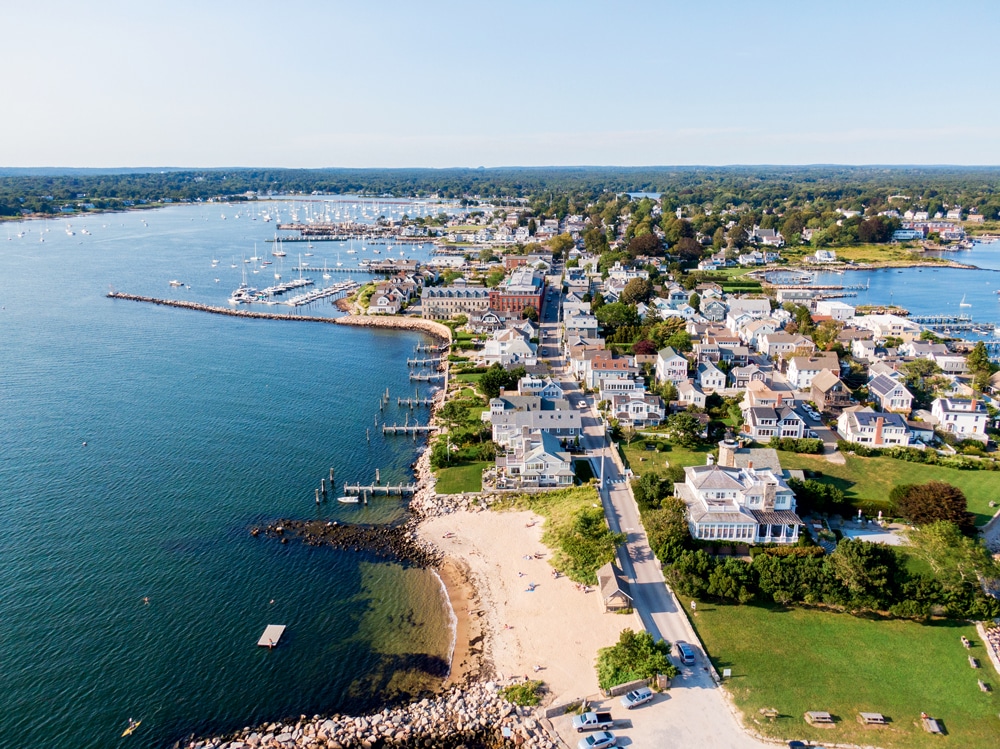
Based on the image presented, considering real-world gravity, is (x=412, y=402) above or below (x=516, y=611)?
below

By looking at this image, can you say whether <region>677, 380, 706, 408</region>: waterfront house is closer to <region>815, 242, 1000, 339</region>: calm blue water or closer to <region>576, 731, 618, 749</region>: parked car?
<region>576, 731, 618, 749</region>: parked car

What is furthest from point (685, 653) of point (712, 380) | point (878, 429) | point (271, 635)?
point (712, 380)

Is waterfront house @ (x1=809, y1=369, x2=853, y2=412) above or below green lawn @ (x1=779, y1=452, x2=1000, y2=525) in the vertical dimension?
above

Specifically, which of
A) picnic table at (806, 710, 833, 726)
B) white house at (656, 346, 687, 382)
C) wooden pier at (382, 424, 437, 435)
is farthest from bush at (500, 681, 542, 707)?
white house at (656, 346, 687, 382)

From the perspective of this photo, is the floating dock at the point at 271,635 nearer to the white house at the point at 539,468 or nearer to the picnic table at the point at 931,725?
the white house at the point at 539,468

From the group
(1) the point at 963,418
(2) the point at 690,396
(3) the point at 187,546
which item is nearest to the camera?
(3) the point at 187,546

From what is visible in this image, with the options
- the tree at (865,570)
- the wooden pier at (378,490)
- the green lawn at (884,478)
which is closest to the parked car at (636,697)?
the tree at (865,570)

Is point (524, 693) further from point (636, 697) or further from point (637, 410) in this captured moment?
point (637, 410)
